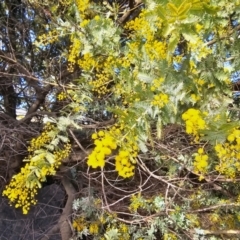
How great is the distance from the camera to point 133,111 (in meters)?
1.03

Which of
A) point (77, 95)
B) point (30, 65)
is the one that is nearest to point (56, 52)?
point (30, 65)

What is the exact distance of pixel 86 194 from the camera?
97.6 inches

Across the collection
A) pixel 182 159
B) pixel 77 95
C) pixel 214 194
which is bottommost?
pixel 214 194

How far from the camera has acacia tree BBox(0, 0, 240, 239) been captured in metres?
1.03

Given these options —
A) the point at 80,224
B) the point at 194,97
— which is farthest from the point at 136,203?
the point at 194,97

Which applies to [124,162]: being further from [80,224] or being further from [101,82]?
[80,224]

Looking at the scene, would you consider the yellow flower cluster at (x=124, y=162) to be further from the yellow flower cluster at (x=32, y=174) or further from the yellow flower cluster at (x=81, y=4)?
the yellow flower cluster at (x=81, y=4)

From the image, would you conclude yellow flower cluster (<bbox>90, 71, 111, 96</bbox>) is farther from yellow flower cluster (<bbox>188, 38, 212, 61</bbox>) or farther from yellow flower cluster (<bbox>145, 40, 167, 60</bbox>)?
yellow flower cluster (<bbox>188, 38, 212, 61</bbox>)

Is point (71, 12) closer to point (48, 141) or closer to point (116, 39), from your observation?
point (116, 39)

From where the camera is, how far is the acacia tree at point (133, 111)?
103cm

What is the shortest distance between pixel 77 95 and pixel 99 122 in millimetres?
257

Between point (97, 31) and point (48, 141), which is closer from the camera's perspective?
point (97, 31)

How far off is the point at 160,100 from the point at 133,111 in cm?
9

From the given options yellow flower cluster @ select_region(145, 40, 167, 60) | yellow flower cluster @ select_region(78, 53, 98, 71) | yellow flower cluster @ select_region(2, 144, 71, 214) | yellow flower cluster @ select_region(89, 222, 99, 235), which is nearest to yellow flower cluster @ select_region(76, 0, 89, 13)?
yellow flower cluster @ select_region(78, 53, 98, 71)
